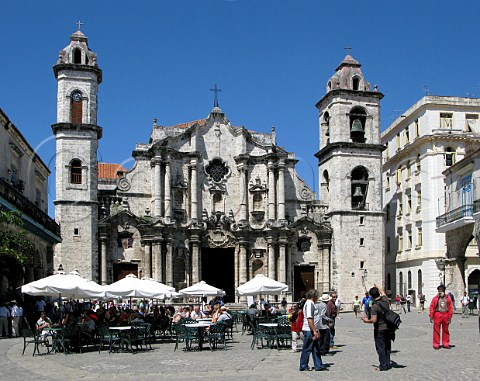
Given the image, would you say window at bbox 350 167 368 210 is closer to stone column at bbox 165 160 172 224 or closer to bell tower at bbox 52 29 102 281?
stone column at bbox 165 160 172 224

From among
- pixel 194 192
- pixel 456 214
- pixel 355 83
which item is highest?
pixel 355 83

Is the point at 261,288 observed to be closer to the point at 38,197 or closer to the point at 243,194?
the point at 243,194

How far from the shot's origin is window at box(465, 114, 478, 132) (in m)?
A: 52.5

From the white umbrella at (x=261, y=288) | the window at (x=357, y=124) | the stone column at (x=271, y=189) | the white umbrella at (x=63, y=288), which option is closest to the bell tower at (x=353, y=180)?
the window at (x=357, y=124)

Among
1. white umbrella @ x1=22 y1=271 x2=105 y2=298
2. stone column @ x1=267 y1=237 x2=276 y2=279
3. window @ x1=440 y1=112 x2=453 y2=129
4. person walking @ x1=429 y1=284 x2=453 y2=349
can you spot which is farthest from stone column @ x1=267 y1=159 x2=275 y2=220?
person walking @ x1=429 y1=284 x2=453 y2=349

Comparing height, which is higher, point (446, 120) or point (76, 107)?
point (446, 120)

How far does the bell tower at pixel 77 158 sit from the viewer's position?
44406 millimetres

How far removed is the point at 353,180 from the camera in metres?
50.2

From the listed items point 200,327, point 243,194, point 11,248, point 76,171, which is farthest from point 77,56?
point 200,327

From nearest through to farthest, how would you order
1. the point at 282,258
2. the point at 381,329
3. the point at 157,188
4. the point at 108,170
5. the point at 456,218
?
the point at 381,329 < the point at 456,218 < the point at 157,188 < the point at 282,258 < the point at 108,170

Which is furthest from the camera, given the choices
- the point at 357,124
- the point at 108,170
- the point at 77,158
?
the point at 108,170

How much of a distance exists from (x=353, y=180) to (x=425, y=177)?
17.0 feet

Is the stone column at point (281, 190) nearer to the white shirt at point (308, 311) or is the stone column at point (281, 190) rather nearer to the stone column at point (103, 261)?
the stone column at point (103, 261)

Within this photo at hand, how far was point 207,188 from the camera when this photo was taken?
164ft
